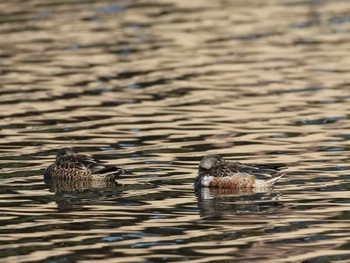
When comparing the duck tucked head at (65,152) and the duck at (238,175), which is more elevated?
the duck tucked head at (65,152)

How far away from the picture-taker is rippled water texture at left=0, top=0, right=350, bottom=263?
16.0 meters

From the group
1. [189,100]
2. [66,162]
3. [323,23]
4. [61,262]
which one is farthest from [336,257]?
[323,23]

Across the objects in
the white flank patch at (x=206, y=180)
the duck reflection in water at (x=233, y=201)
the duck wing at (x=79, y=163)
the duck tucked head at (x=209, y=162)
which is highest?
the duck wing at (x=79, y=163)

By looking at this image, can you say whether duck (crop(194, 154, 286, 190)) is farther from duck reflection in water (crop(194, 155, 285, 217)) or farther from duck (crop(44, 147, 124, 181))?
duck (crop(44, 147, 124, 181))

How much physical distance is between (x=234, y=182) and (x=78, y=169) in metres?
2.75

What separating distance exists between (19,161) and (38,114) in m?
5.02

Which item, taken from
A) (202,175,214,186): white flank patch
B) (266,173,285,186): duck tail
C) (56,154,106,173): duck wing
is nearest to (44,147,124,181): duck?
(56,154,106,173): duck wing

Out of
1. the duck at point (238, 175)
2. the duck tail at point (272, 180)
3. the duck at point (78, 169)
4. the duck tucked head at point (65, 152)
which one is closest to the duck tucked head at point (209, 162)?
the duck at point (238, 175)

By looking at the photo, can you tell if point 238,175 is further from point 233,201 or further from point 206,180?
point 233,201

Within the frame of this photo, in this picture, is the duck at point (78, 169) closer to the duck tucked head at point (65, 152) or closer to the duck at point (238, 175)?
the duck tucked head at point (65, 152)

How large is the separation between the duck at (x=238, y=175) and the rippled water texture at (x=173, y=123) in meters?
0.23

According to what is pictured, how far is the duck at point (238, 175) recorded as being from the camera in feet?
63.0

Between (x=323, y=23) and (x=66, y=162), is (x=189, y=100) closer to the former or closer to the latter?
(x=66, y=162)

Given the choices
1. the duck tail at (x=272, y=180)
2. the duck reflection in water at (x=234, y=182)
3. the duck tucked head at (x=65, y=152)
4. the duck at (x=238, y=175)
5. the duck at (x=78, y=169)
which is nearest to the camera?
the duck reflection in water at (x=234, y=182)
